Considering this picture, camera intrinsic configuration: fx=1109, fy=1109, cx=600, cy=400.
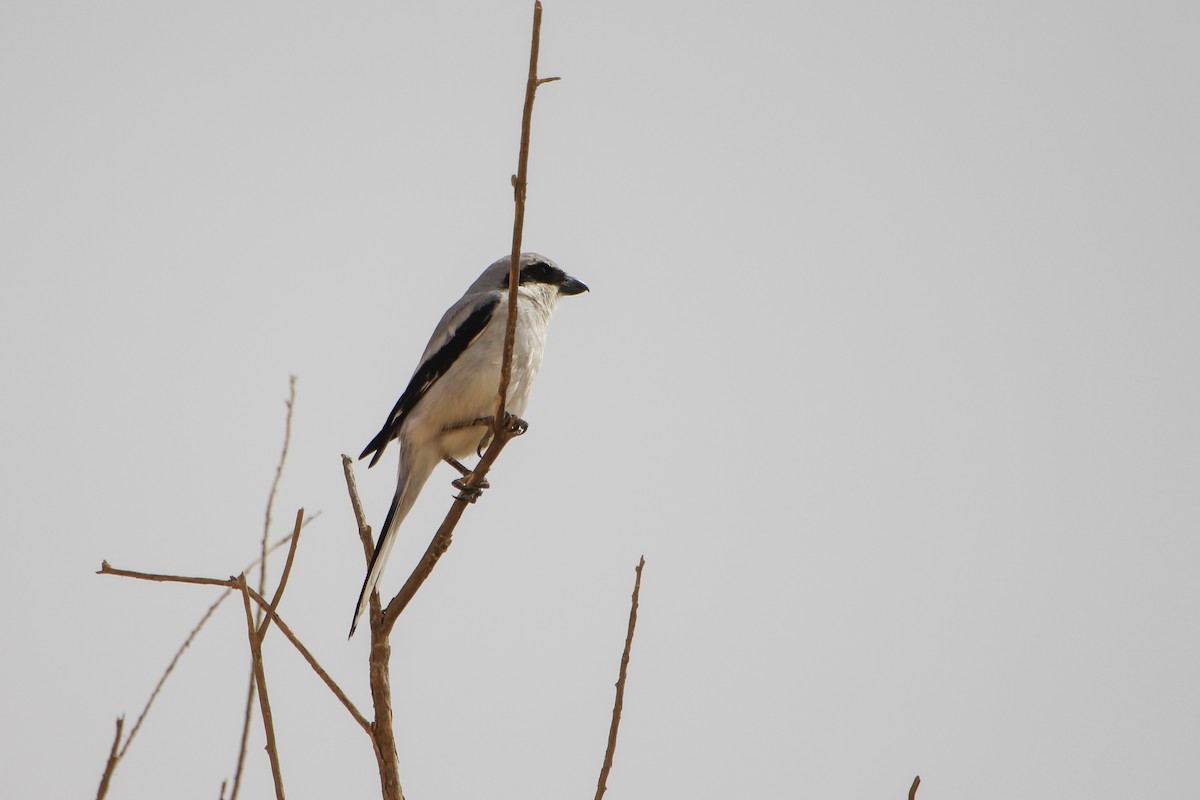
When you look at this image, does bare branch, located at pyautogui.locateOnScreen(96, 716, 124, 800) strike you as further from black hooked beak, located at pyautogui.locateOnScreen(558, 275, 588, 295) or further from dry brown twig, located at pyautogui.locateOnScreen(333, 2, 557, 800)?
black hooked beak, located at pyautogui.locateOnScreen(558, 275, 588, 295)

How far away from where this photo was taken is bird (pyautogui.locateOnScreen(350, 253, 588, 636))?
4.52 meters

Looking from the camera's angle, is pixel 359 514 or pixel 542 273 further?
pixel 542 273

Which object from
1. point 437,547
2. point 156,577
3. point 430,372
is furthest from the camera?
point 430,372

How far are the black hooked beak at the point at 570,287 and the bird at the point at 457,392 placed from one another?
46 centimetres

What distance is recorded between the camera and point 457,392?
15.0 ft

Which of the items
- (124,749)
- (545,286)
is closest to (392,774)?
(124,749)

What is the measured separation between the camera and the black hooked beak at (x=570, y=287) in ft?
17.8

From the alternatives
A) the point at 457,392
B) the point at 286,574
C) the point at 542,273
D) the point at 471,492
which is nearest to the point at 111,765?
the point at 286,574

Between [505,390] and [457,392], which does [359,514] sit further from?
[457,392]

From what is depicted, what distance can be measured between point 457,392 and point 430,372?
27cm

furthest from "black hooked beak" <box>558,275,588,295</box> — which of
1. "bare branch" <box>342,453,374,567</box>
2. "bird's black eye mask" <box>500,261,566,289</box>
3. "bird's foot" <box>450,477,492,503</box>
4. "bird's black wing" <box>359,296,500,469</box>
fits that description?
"bare branch" <box>342,453,374,567</box>

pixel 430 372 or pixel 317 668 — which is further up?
pixel 430 372

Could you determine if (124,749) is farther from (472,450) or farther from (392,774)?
(472,450)

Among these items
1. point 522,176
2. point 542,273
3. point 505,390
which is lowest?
point 505,390
